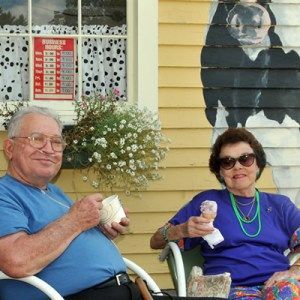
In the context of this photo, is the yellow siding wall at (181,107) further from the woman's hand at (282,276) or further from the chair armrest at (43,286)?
the chair armrest at (43,286)

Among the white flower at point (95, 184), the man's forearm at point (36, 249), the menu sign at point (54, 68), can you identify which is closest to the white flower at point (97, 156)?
the white flower at point (95, 184)

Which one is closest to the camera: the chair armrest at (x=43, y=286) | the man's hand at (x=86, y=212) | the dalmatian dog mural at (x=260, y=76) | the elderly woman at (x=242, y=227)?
the chair armrest at (x=43, y=286)

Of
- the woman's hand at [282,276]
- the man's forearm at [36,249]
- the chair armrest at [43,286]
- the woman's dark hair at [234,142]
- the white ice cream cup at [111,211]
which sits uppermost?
the woman's dark hair at [234,142]

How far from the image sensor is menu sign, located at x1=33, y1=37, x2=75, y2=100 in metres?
5.40

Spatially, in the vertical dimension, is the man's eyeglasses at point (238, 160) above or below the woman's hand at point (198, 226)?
above

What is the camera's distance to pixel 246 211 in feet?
13.4

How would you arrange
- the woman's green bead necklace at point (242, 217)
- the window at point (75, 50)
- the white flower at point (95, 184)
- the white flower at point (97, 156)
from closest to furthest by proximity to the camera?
the woman's green bead necklace at point (242, 217) < the white flower at point (97, 156) < the white flower at point (95, 184) < the window at point (75, 50)

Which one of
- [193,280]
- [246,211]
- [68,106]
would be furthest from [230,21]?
[193,280]

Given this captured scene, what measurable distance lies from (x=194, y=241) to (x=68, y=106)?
5.41 feet

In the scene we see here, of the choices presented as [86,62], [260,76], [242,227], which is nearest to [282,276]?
[242,227]

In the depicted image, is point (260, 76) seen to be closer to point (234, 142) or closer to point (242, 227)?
point (234, 142)

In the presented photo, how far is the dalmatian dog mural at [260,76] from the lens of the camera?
18.2 ft

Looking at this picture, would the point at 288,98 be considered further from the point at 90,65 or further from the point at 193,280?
the point at 193,280

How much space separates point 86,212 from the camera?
11.2 ft
